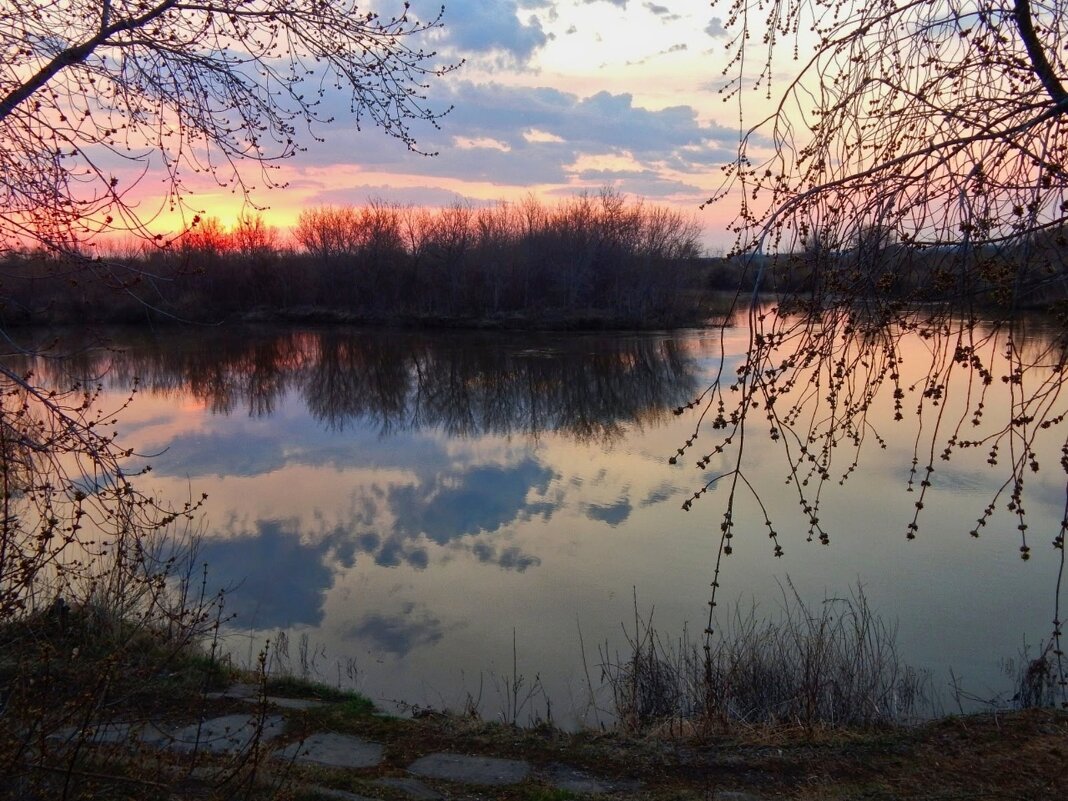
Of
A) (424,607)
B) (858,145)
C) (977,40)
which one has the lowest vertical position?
(424,607)

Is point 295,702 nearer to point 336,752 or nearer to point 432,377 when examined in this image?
point 336,752

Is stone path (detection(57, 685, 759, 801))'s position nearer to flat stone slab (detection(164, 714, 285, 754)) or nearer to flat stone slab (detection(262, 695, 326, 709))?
flat stone slab (detection(164, 714, 285, 754))

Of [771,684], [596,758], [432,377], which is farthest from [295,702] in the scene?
[432,377]

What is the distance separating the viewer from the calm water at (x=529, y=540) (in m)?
7.85

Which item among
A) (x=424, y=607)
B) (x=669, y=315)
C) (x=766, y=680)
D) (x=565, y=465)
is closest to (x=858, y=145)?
(x=766, y=680)

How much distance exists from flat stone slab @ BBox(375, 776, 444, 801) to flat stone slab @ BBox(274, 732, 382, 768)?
0.38 metres

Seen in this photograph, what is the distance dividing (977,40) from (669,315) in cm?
3797

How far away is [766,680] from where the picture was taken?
647 centimetres

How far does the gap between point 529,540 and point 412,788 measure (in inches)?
257

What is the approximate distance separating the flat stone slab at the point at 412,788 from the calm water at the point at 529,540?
218 centimetres

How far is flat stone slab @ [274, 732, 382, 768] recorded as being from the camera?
4840 mm

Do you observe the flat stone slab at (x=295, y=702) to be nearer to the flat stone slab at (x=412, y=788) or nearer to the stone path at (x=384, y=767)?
the stone path at (x=384, y=767)

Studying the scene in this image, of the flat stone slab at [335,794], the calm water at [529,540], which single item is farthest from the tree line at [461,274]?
the flat stone slab at [335,794]

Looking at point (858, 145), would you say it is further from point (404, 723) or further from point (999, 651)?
point (999, 651)
